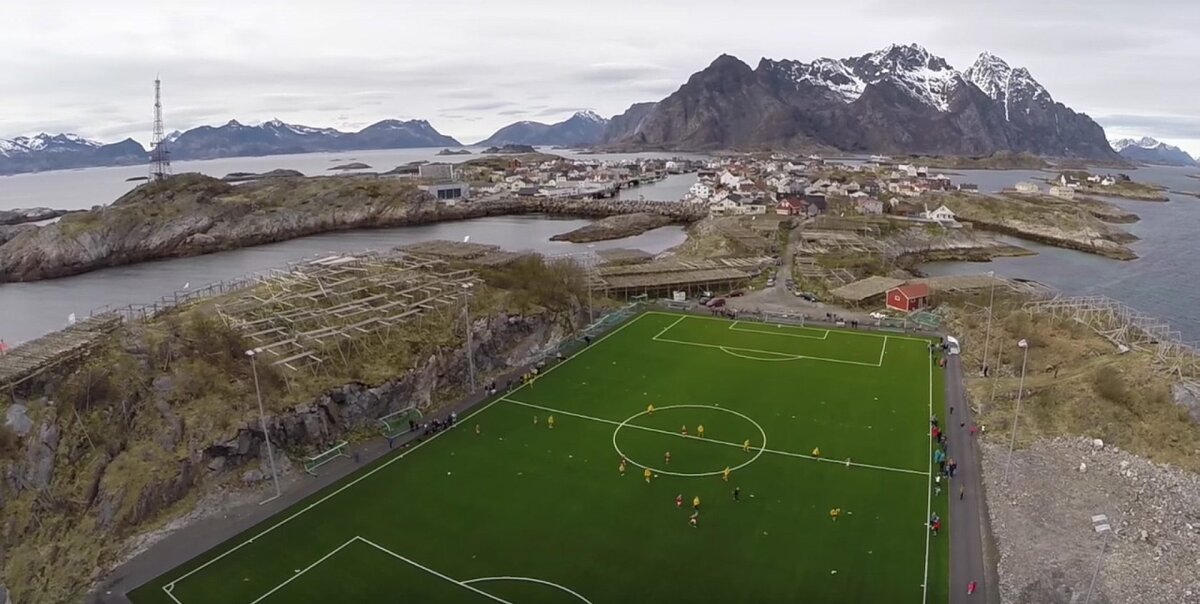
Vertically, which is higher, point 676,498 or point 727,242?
point 727,242

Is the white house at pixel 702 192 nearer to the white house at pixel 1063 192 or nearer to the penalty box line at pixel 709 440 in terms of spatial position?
the white house at pixel 1063 192

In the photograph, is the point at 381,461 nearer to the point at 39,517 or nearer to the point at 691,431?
the point at 39,517

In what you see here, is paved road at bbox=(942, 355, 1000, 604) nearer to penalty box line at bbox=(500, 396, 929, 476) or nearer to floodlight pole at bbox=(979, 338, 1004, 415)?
floodlight pole at bbox=(979, 338, 1004, 415)

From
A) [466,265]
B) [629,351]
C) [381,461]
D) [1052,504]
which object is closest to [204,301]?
[466,265]

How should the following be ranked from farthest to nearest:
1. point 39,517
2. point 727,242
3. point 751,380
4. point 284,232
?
point 284,232, point 727,242, point 751,380, point 39,517

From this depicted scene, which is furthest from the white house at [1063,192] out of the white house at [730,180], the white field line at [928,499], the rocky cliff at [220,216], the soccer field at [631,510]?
the white field line at [928,499]

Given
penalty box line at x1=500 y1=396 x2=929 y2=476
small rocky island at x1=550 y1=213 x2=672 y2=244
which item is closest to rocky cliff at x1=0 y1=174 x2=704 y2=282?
small rocky island at x1=550 y1=213 x2=672 y2=244
